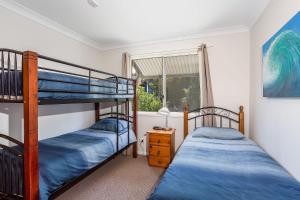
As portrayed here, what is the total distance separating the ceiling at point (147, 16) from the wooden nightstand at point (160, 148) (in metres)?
1.94

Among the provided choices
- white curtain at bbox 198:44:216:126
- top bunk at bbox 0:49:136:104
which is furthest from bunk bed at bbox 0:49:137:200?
white curtain at bbox 198:44:216:126

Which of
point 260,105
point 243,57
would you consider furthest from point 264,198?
point 243,57

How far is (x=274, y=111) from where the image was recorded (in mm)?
2039

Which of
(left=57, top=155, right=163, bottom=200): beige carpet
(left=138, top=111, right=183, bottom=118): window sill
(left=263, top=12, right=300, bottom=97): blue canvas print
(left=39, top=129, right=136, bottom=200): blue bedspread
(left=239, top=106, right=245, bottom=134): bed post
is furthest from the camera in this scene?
(left=138, top=111, right=183, bottom=118): window sill

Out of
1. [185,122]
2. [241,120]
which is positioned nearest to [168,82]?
[185,122]

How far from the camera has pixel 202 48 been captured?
333cm

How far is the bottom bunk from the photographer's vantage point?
1665 mm

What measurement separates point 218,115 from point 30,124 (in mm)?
2873

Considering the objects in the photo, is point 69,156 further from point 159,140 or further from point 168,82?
point 168,82

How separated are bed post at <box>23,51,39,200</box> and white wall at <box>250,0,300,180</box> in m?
2.31

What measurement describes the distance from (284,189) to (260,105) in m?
1.49

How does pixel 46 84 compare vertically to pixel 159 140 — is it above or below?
above

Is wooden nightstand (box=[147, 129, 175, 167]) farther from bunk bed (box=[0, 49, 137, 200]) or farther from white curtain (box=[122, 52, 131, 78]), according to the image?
white curtain (box=[122, 52, 131, 78])

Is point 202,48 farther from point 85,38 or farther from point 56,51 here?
point 56,51
